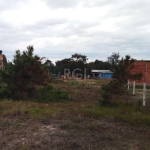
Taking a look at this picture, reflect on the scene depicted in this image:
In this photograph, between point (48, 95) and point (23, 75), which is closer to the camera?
point (48, 95)

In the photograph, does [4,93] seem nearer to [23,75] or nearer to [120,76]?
[23,75]

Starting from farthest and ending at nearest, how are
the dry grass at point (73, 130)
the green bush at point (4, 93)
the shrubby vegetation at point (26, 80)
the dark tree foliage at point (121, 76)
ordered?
the shrubby vegetation at point (26, 80) < the green bush at point (4, 93) < the dark tree foliage at point (121, 76) < the dry grass at point (73, 130)

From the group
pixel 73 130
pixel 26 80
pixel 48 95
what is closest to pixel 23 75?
pixel 26 80

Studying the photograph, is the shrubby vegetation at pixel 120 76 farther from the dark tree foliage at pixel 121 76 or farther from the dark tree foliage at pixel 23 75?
the dark tree foliage at pixel 23 75

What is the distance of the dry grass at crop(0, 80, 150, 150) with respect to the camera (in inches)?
192

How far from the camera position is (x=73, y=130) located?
19.6 ft

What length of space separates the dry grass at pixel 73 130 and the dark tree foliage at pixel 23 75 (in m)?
4.72

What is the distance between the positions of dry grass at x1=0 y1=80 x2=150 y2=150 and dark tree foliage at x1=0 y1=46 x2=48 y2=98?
186 inches

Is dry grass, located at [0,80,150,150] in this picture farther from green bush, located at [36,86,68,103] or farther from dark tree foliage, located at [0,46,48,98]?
dark tree foliage, located at [0,46,48,98]

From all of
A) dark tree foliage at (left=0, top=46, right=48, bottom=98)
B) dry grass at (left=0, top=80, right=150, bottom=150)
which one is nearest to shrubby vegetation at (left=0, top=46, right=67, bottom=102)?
dark tree foliage at (left=0, top=46, right=48, bottom=98)

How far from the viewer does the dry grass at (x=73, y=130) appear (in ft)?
16.0

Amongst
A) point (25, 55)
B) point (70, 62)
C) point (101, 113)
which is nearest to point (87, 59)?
point (70, 62)

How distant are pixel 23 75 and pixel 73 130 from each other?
766cm

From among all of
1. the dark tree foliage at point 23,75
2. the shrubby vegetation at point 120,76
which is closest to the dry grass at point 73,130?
the shrubby vegetation at point 120,76
